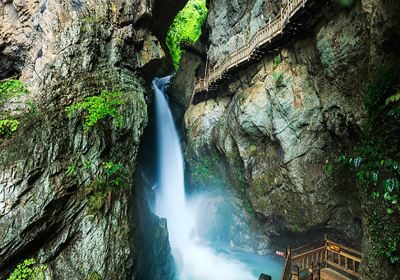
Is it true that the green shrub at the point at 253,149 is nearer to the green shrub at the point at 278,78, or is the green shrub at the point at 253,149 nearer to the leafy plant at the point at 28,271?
the green shrub at the point at 278,78

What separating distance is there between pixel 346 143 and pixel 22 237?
12.8 meters

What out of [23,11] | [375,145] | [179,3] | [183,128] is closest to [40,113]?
[23,11]

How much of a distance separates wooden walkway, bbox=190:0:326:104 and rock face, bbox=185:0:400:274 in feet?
2.49

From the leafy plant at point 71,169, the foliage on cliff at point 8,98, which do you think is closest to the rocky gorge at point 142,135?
the leafy plant at point 71,169

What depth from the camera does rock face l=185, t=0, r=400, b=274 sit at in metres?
9.84

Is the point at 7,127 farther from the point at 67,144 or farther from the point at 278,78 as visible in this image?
the point at 278,78

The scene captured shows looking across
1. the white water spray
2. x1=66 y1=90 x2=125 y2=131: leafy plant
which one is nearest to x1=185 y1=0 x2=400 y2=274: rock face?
the white water spray

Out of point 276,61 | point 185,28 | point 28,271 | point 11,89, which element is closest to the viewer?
point 28,271

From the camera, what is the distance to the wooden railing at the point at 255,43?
12.4 metres

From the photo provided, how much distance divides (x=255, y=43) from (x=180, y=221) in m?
15.3

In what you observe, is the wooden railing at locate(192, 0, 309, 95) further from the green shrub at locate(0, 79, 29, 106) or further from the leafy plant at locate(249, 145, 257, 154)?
the green shrub at locate(0, 79, 29, 106)

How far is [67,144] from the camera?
7961mm

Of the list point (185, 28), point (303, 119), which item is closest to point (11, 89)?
point (303, 119)

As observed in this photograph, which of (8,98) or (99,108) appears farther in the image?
(99,108)
